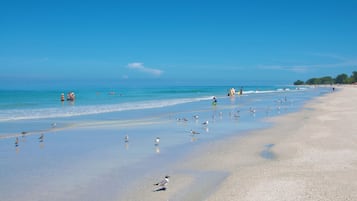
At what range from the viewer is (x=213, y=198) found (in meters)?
8.39

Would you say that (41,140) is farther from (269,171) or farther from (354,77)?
(354,77)

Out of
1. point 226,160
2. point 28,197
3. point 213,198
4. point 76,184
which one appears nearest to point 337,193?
point 213,198

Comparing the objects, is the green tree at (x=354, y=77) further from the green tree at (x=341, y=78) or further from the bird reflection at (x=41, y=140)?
the bird reflection at (x=41, y=140)

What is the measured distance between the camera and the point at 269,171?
416 inches

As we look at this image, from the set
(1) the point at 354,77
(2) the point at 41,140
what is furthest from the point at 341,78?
(2) the point at 41,140

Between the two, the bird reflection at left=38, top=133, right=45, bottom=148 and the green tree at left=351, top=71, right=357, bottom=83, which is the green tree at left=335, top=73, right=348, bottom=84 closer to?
the green tree at left=351, top=71, right=357, bottom=83

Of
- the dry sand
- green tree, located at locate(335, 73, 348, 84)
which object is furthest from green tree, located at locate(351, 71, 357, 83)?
the dry sand

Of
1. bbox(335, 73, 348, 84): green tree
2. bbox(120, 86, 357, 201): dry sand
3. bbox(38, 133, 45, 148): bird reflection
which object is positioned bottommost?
bbox(120, 86, 357, 201): dry sand

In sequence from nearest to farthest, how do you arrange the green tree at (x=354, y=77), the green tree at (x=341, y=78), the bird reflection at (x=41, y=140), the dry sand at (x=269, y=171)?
the dry sand at (x=269, y=171)
the bird reflection at (x=41, y=140)
the green tree at (x=354, y=77)
the green tree at (x=341, y=78)

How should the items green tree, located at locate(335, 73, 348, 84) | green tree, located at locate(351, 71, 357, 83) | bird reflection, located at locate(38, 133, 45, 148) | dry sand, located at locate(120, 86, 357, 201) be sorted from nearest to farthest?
1. dry sand, located at locate(120, 86, 357, 201)
2. bird reflection, located at locate(38, 133, 45, 148)
3. green tree, located at locate(351, 71, 357, 83)
4. green tree, located at locate(335, 73, 348, 84)

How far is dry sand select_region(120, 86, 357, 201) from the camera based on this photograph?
28.1 feet

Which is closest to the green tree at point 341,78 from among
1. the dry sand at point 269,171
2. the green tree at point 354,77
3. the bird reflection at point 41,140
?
the green tree at point 354,77

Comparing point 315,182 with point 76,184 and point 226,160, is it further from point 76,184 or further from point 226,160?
point 76,184

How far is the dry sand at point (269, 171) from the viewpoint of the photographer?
28.1 feet
